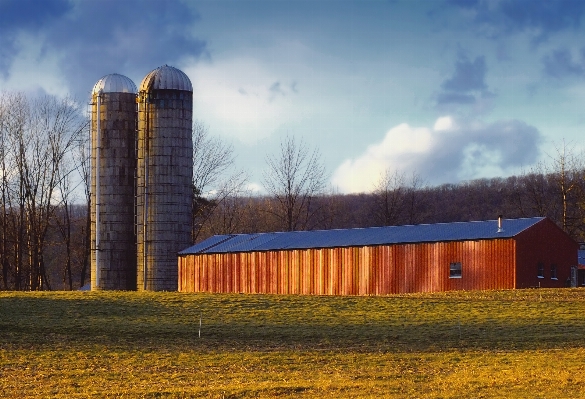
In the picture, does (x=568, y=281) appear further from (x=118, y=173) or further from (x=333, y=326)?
(x=118, y=173)

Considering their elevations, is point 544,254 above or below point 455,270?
above

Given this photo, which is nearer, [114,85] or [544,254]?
[544,254]

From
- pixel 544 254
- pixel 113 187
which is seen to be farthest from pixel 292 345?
pixel 113 187

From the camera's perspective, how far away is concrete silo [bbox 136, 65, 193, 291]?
174 feet

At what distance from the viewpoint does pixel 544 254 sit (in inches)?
1907

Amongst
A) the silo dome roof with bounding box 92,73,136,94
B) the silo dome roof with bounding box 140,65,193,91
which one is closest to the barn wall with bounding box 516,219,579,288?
the silo dome roof with bounding box 140,65,193,91

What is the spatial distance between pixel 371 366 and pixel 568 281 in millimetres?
29409

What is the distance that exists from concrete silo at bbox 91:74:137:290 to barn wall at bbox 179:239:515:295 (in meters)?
3.49

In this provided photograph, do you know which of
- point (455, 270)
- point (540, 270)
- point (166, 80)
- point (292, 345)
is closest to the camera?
point (292, 345)

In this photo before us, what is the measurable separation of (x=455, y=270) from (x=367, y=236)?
6.45 metres

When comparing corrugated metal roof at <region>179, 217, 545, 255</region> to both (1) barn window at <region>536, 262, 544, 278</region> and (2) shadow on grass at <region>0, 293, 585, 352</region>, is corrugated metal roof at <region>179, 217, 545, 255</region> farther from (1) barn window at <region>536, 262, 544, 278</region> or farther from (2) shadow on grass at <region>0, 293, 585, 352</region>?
(2) shadow on grass at <region>0, 293, 585, 352</region>

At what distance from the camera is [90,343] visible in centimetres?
3033

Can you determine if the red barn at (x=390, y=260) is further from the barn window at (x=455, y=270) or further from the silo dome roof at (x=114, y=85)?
the silo dome roof at (x=114, y=85)

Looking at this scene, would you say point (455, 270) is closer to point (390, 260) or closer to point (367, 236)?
point (390, 260)
